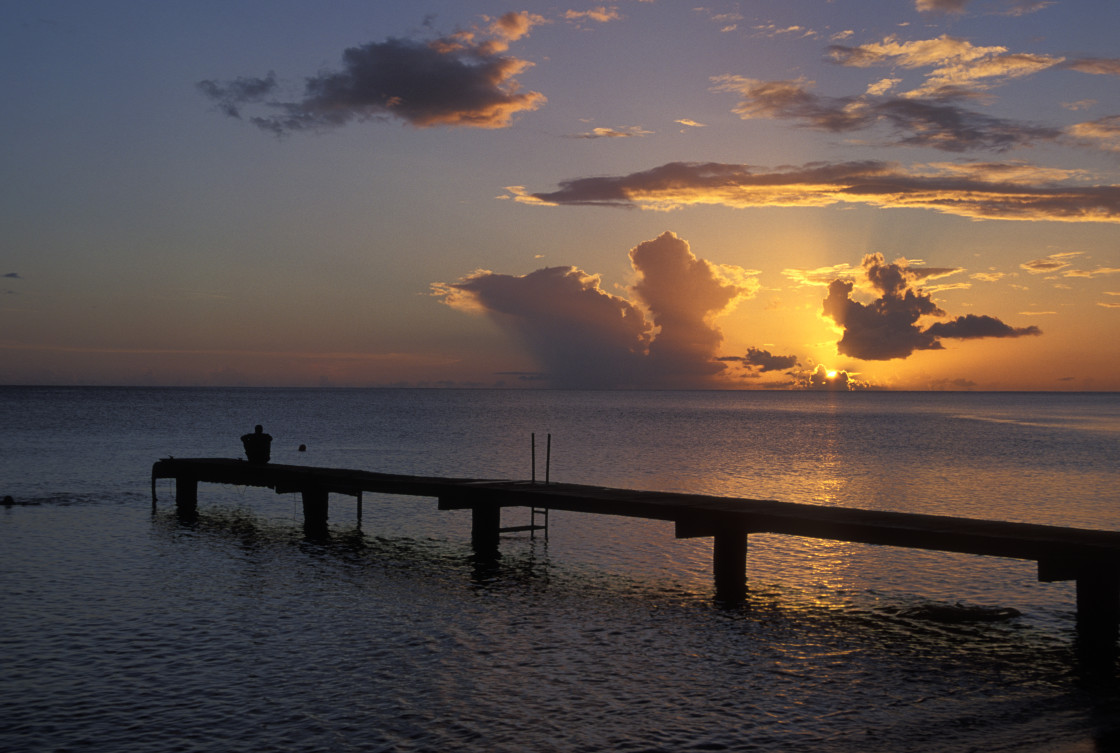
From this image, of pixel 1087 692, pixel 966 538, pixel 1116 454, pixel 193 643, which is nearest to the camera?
pixel 1087 692

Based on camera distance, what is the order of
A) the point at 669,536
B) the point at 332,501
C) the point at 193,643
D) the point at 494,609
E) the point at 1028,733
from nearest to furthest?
the point at 1028,733
the point at 193,643
the point at 494,609
the point at 669,536
the point at 332,501

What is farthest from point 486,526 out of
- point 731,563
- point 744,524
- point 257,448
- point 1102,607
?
point 1102,607

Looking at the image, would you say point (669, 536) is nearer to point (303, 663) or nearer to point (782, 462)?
point (303, 663)

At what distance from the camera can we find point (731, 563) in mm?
21672

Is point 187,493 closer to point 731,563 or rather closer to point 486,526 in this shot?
point 486,526

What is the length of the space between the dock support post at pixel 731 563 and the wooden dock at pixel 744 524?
0.08ft

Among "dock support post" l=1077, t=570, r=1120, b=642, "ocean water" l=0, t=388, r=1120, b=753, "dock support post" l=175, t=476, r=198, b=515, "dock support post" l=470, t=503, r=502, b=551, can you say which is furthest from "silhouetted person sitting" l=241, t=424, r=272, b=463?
"dock support post" l=1077, t=570, r=1120, b=642

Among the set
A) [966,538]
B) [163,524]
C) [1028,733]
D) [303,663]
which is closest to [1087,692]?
[1028,733]

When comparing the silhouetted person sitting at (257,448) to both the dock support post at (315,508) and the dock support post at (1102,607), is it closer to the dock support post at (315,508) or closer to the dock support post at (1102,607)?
the dock support post at (315,508)

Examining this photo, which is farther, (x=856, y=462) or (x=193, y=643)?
(x=856, y=462)

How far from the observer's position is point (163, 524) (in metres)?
32.2

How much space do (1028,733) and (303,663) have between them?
10835 mm

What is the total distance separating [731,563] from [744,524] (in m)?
0.96

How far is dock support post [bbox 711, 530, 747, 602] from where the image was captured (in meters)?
21.4
